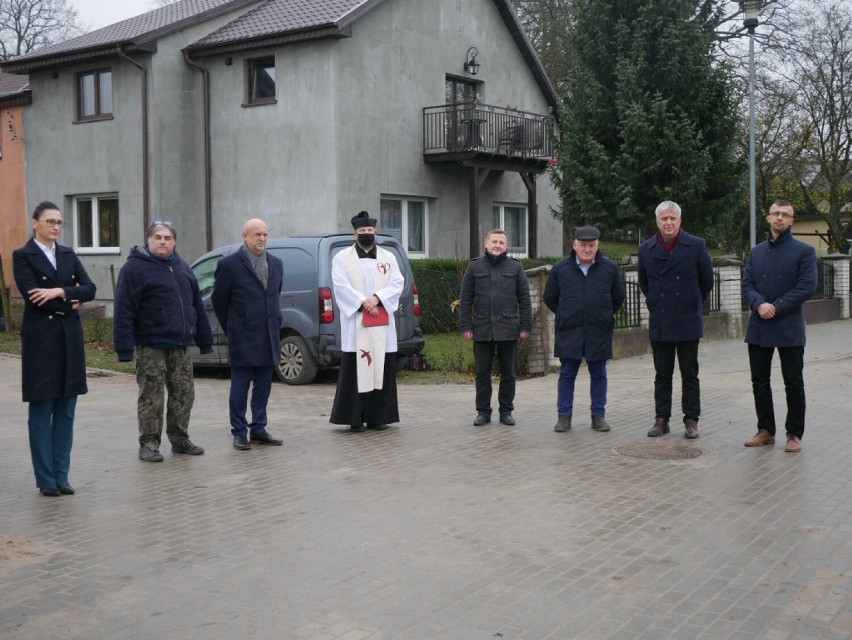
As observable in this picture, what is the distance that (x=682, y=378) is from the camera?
9227 mm

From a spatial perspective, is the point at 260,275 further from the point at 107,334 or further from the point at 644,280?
the point at 107,334

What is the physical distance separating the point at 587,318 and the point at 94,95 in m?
19.6

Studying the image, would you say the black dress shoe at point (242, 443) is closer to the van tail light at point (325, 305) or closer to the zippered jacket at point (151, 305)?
the zippered jacket at point (151, 305)

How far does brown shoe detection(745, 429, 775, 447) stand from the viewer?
28.2ft

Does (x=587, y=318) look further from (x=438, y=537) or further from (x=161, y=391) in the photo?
(x=438, y=537)

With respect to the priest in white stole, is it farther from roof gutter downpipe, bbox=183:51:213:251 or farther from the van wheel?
roof gutter downpipe, bbox=183:51:213:251

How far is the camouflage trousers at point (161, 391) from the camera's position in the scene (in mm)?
8352

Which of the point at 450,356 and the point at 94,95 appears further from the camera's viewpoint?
the point at 94,95

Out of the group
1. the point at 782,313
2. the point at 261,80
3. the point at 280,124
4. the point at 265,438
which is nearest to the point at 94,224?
the point at 261,80

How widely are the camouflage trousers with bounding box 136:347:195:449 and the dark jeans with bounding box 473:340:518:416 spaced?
9.56 ft

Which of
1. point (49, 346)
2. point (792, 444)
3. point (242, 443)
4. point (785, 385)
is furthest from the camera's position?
point (242, 443)

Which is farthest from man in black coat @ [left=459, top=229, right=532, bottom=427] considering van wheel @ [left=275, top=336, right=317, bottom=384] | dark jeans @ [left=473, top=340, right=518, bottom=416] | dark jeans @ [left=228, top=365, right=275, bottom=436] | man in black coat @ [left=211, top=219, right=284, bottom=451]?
van wheel @ [left=275, top=336, right=317, bottom=384]

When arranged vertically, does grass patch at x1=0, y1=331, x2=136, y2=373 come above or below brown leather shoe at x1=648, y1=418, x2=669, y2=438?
above

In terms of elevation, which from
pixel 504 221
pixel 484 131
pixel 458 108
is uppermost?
pixel 458 108
